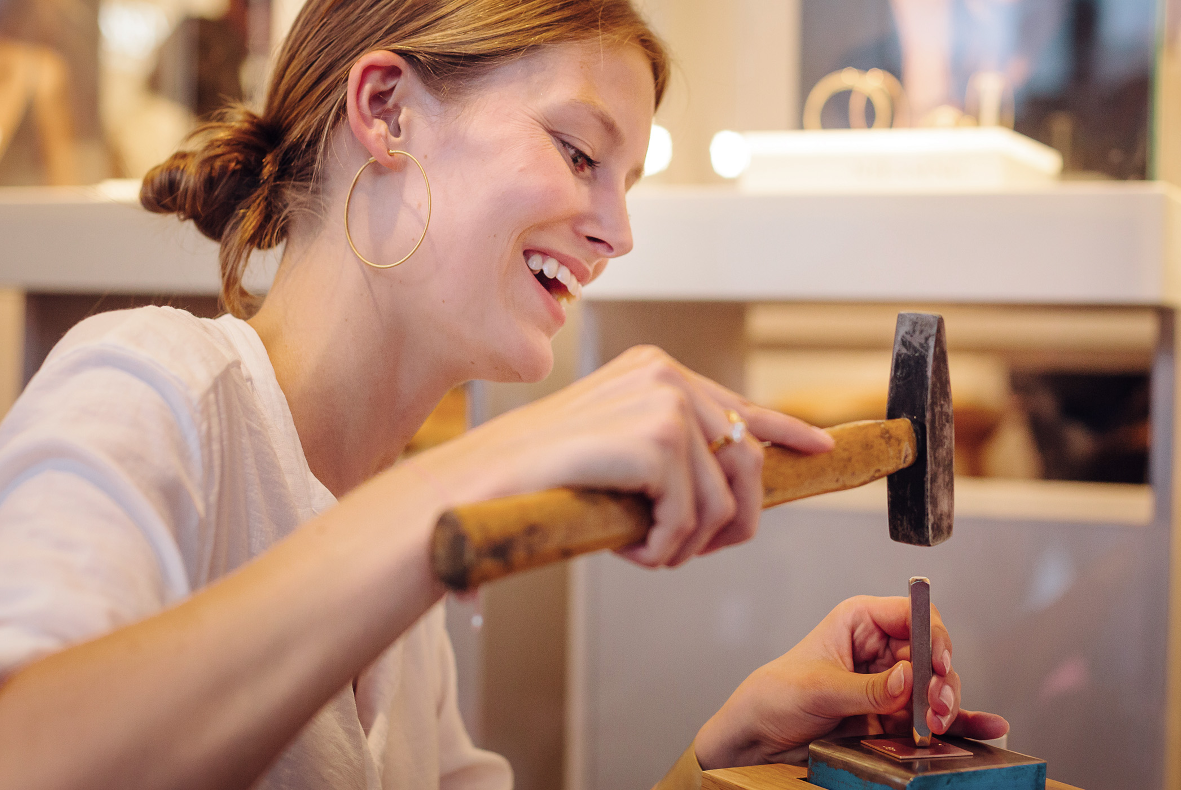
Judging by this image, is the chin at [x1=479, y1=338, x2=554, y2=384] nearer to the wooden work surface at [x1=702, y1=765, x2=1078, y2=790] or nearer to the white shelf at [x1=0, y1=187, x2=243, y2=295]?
the wooden work surface at [x1=702, y1=765, x2=1078, y2=790]

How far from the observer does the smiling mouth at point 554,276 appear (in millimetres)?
770

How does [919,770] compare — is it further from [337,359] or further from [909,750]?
[337,359]

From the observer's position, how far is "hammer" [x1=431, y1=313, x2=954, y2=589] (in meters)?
0.38

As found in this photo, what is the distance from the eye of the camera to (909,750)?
22.3 inches

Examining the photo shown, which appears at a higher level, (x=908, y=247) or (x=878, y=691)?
(x=908, y=247)

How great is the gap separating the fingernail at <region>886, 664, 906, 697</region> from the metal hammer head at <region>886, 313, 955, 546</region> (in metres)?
0.08

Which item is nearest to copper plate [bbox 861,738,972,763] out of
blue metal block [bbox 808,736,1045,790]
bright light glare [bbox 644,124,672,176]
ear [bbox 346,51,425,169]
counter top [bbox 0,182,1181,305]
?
blue metal block [bbox 808,736,1045,790]

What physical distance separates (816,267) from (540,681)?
80 centimetres

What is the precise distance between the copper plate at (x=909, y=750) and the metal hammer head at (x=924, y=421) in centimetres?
12

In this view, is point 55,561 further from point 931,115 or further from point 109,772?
point 931,115

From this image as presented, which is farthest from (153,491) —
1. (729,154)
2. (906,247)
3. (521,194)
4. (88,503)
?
(729,154)

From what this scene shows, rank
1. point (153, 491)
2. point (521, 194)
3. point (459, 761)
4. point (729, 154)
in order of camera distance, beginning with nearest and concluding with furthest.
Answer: point (153, 491), point (521, 194), point (459, 761), point (729, 154)

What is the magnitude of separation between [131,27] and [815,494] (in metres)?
2.18

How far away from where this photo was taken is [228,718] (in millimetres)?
397
